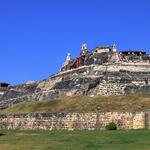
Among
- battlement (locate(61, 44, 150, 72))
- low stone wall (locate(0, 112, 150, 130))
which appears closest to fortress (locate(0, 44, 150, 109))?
battlement (locate(61, 44, 150, 72))

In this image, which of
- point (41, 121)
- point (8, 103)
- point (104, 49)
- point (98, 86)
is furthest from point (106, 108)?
point (104, 49)

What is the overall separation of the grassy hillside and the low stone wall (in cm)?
210

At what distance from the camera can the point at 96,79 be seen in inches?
2544

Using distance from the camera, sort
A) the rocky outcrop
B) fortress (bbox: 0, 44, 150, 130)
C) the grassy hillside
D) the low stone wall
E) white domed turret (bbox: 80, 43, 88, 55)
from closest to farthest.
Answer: the low stone wall → fortress (bbox: 0, 44, 150, 130) → the grassy hillside → the rocky outcrop → white domed turret (bbox: 80, 43, 88, 55)

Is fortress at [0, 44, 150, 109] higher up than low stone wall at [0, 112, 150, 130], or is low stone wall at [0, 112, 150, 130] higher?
fortress at [0, 44, 150, 109]

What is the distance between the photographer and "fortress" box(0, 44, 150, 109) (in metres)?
62.3

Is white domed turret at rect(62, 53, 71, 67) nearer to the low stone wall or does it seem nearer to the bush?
the low stone wall

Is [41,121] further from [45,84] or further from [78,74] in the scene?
[45,84]

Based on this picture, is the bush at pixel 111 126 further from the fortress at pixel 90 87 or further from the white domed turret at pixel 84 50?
the white domed turret at pixel 84 50

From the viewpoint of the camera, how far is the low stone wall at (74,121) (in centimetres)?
4544

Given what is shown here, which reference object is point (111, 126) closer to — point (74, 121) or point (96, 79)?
point (74, 121)

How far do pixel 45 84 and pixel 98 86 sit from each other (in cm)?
1719

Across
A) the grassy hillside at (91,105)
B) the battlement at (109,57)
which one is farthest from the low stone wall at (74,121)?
the battlement at (109,57)

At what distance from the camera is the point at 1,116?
2234 inches
